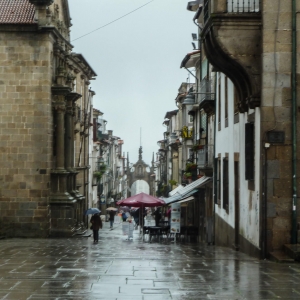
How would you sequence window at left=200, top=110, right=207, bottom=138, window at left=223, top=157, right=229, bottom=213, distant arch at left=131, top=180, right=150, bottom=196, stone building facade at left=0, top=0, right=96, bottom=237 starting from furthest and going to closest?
distant arch at left=131, top=180, right=150, bottom=196 < window at left=200, top=110, right=207, bottom=138 < stone building facade at left=0, top=0, right=96, bottom=237 < window at left=223, top=157, right=229, bottom=213

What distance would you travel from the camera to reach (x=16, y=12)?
33.4 metres

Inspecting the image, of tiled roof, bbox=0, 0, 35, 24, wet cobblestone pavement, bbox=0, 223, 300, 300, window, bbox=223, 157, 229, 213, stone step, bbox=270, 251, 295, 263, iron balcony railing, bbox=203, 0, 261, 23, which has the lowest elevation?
wet cobblestone pavement, bbox=0, 223, 300, 300

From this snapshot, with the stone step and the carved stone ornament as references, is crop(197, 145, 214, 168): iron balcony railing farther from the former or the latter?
the stone step

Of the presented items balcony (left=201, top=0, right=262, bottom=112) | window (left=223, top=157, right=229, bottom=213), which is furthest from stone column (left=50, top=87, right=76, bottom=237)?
balcony (left=201, top=0, right=262, bottom=112)

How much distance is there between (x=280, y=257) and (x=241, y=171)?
5016mm

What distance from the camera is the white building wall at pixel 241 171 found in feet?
59.9

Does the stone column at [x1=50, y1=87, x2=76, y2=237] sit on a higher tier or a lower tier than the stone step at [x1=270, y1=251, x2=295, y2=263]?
higher

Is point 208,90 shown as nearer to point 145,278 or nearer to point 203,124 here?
point 203,124

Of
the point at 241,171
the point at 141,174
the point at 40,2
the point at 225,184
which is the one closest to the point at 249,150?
the point at 241,171

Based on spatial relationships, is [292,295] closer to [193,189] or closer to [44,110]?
[193,189]

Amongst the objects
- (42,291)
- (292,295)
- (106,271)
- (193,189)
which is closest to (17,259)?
(106,271)

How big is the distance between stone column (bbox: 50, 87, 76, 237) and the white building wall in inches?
341

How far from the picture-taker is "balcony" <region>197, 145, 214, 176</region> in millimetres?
32000

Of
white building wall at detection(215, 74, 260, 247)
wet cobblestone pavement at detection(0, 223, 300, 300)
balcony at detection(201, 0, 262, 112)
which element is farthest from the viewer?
white building wall at detection(215, 74, 260, 247)
